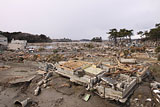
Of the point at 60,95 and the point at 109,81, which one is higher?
the point at 109,81

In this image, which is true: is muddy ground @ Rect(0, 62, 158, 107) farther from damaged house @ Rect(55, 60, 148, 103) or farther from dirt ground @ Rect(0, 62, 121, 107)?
damaged house @ Rect(55, 60, 148, 103)

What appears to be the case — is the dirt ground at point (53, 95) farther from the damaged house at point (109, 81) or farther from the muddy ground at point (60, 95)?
the damaged house at point (109, 81)

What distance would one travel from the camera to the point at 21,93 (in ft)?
19.0

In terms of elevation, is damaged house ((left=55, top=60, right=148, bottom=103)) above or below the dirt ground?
above

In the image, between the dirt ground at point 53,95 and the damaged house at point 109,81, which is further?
the dirt ground at point 53,95

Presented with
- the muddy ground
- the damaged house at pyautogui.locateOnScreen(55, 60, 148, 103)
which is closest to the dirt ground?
the muddy ground

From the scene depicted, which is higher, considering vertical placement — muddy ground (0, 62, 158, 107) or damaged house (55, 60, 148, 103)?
damaged house (55, 60, 148, 103)

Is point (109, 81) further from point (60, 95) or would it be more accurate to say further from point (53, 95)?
point (53, 95)

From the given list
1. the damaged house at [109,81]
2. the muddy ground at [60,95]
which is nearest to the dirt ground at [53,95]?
the muddy ground at [60,95]

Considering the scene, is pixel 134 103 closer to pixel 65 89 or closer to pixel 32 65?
pixel 65 89

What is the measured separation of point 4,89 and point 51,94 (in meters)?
3.45

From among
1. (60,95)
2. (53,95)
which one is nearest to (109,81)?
(60,95)

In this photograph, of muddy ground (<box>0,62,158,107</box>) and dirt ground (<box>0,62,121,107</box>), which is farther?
dirt ground (<box>0,62,121,107</box>)

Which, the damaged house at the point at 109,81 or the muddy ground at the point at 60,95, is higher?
the damaged house at the point at 109,81
